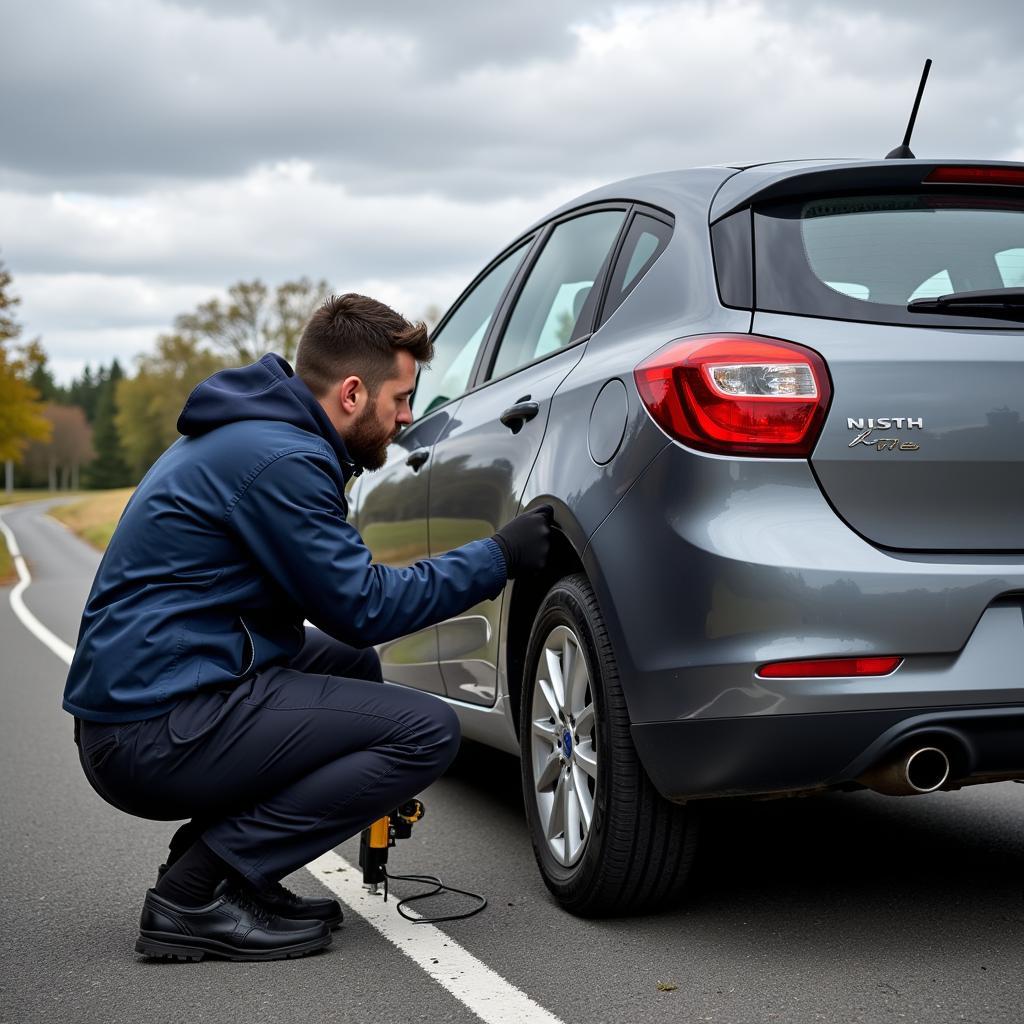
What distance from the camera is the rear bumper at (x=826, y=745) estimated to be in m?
2.97

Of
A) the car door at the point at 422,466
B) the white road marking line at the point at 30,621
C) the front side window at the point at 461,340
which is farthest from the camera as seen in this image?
the white road marking line at the point at 30,621

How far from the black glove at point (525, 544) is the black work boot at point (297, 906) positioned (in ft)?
3.02

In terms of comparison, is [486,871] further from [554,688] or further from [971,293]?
[971,293]

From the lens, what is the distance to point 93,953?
3.47 m

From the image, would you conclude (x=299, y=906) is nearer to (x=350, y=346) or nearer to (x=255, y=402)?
(x=255, y=402)

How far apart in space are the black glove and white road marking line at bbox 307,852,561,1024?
0.89 m

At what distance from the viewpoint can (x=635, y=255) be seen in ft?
12.4

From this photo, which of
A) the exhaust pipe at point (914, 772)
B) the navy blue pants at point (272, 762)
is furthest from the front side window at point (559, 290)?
the exhaust pipe at point (914, 772)

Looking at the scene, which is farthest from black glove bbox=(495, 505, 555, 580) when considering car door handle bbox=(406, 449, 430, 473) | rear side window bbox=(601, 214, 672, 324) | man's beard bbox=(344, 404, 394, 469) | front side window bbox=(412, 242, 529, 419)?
front side window bbox=(412, 242, 529, 419)

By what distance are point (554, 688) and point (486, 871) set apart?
0.77 metres

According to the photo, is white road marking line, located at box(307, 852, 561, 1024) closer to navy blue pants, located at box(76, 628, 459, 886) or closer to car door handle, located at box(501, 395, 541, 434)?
navy blue pants, located at box(76, 628, 459, 886)

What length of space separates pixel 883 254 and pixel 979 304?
0.77 ft

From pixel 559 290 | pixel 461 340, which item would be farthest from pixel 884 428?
pixel 461 340

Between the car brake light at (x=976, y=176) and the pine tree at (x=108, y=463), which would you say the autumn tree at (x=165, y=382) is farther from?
the car brake light at (x=976, y=176)
